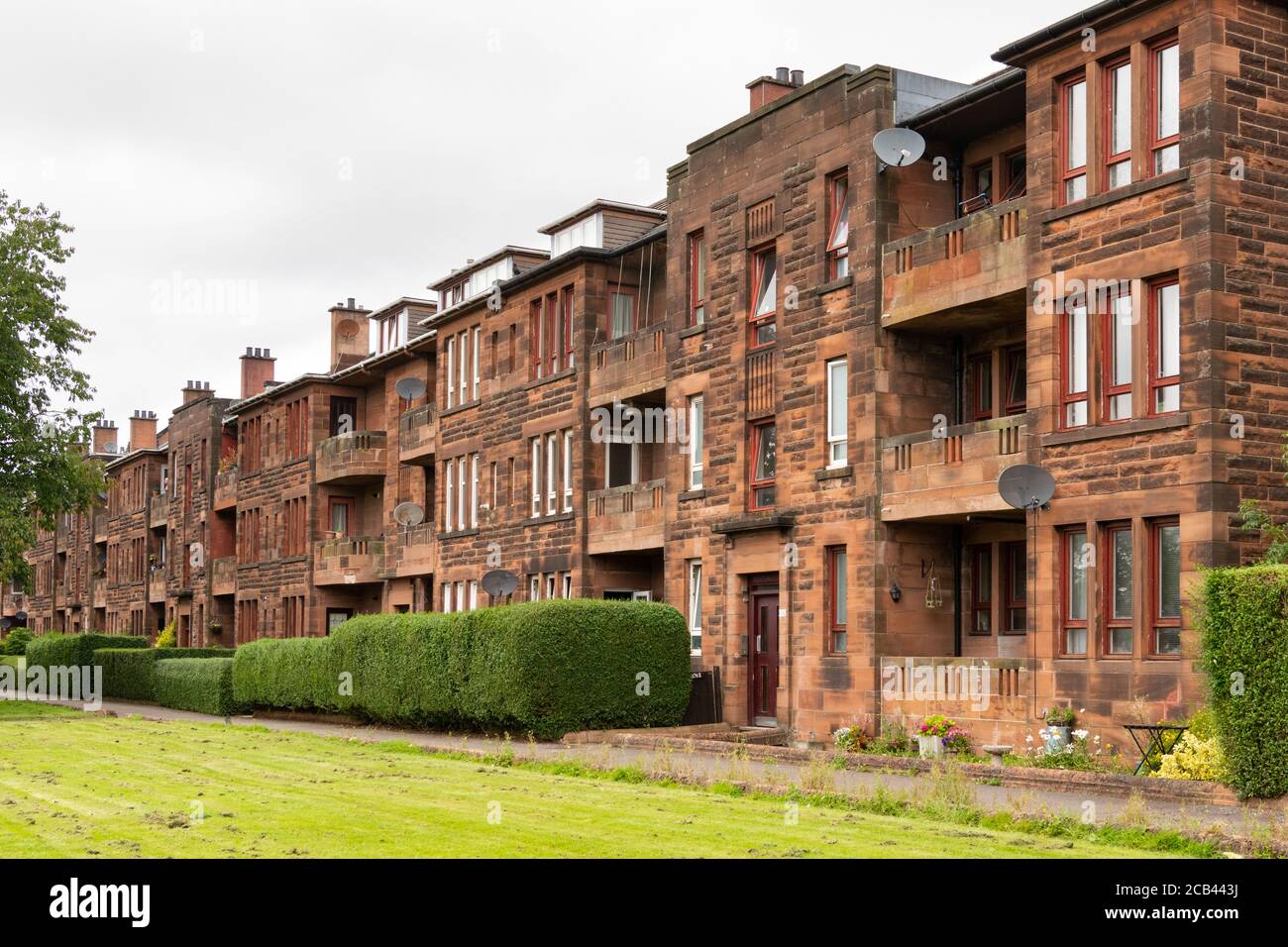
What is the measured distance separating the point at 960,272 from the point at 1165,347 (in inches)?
175

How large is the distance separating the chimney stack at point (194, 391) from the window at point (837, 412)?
48413 mm

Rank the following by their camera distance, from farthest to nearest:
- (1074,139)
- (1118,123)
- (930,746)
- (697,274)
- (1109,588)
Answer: (697,274)
(930,746)
(1074,139)
(1118,123)
(1109,588)

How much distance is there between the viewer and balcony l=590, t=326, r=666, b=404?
34156mm

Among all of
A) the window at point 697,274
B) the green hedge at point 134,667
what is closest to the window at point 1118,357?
the window at point 697,274

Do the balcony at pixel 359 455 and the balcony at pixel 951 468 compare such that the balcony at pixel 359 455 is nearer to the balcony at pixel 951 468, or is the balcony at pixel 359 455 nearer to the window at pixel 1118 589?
the balcony at pixel 951 468

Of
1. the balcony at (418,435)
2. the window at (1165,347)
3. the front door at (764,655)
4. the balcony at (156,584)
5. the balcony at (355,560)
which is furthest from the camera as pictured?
the balcony at (156,584)

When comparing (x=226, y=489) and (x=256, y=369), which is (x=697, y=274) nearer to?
(x=226, y=489)

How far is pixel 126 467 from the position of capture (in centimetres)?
7825

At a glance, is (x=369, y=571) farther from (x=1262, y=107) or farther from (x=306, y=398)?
(x=1262, y=107)

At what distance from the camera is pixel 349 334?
195 ft

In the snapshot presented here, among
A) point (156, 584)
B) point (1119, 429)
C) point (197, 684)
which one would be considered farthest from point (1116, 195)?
point (156, 584)

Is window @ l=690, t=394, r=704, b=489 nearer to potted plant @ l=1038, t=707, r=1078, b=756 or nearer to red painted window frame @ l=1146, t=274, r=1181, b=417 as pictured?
potted plant @ l=1038, t=707, r=1078, b=756

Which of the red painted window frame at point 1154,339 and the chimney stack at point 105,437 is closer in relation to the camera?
the red painted window frame at point 1154,339

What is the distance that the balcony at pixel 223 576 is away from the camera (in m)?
60.6
